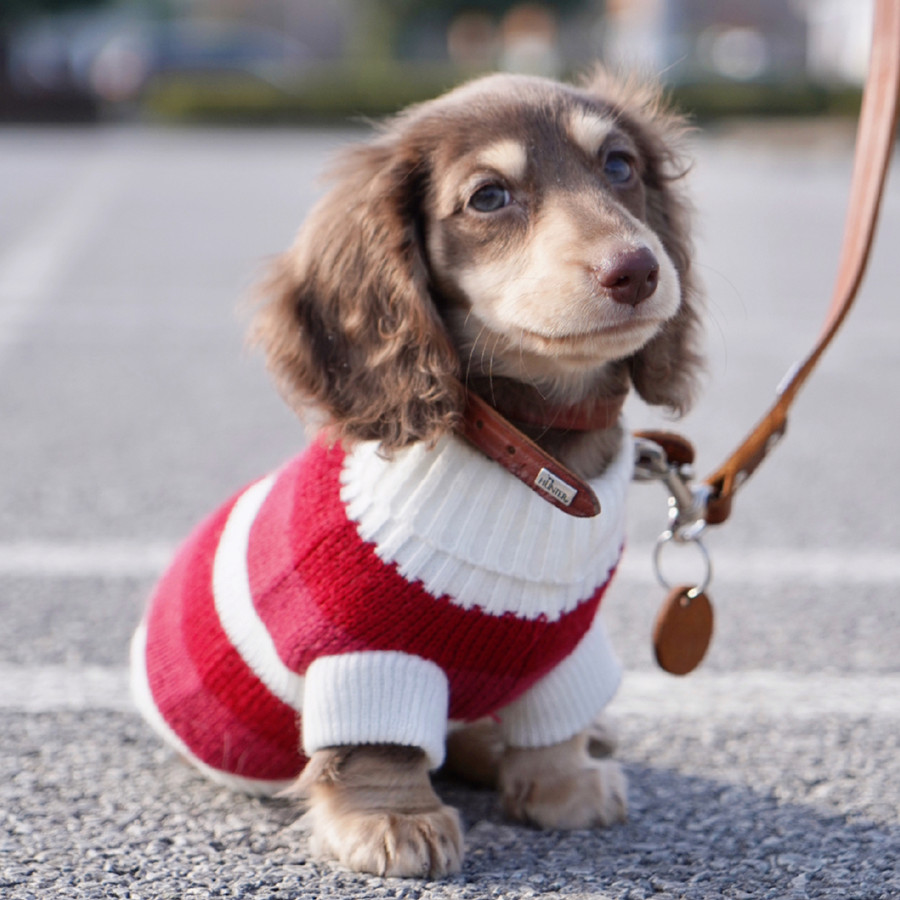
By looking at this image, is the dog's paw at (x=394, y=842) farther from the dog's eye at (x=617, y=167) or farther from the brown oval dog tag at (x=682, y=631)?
the dog's eye at (x=617, y=167)

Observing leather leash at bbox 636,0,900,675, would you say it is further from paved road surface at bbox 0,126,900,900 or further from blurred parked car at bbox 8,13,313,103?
blurred parked car at bbox 8,13,313,103

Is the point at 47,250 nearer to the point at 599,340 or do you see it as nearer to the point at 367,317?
the point at 367,317

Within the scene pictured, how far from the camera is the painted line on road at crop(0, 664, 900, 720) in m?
2.84

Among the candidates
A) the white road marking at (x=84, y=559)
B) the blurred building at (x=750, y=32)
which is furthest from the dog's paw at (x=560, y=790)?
the blurred building at (x=750, y=32)

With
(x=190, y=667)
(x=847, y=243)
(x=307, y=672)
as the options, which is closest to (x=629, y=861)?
(x=307, y=672)

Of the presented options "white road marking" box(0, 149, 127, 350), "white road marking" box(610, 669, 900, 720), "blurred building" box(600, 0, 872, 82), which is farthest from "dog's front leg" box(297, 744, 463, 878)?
"blurred building" box(600, 0, 872, 82)

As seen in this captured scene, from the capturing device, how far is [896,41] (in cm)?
244

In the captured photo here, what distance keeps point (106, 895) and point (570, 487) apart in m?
1.00

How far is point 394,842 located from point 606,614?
1.34 metres

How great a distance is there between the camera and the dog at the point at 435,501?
217 centimetres

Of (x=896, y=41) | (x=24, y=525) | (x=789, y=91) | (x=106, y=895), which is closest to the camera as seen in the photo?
(x=106, y=895)

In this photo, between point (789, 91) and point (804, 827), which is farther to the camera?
point (789, 91)

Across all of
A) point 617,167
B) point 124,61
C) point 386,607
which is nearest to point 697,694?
point 386,607

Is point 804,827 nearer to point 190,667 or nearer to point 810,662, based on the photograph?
point 810,662
